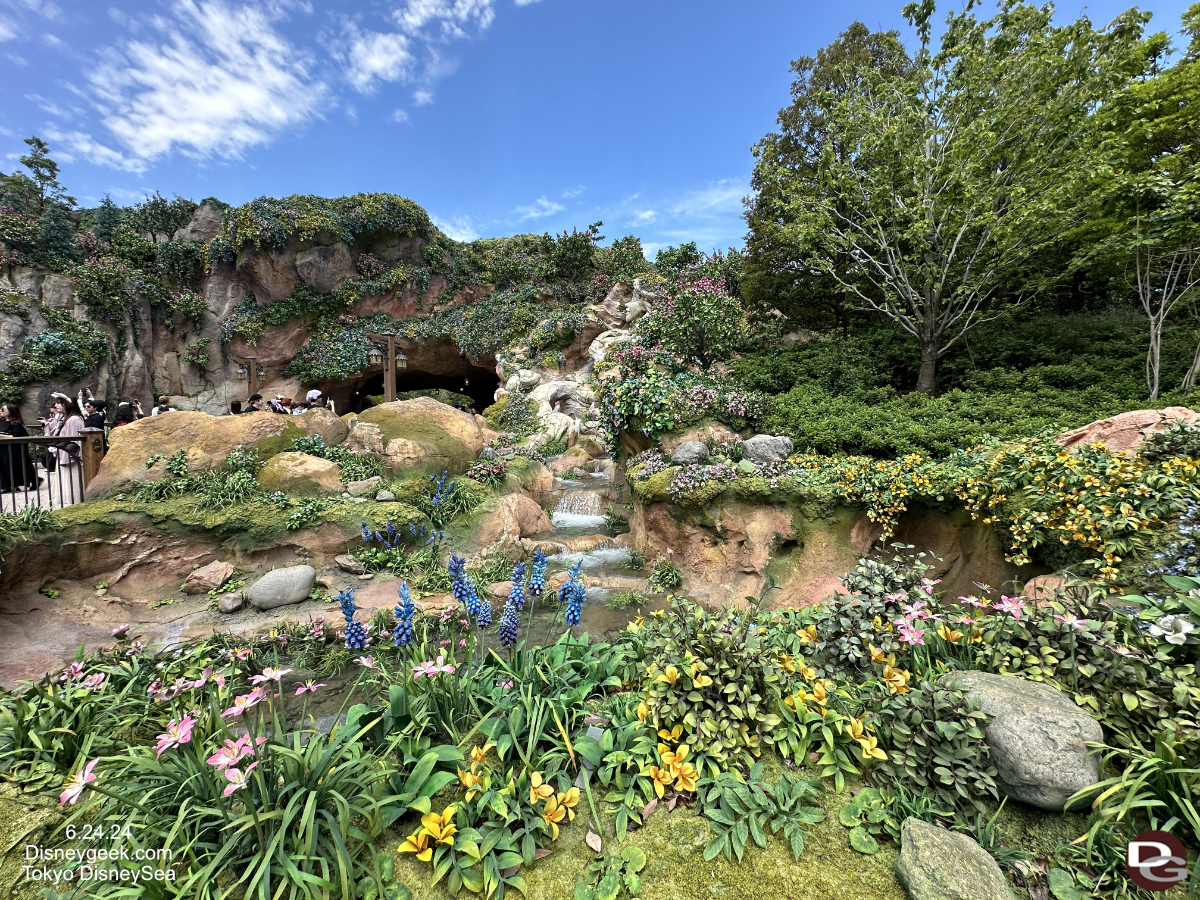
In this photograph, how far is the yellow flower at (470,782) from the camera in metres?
1.97

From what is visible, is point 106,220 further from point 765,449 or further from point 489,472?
point 765,449

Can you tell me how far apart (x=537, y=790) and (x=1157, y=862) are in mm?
2363

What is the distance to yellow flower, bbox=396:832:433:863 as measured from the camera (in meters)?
1.78

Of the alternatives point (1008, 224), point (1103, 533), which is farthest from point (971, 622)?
point (1008, 224)

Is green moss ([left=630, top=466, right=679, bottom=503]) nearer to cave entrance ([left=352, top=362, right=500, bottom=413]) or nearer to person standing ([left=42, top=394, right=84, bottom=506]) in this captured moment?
person standing ([left=42, top=394, right=84, bottom=506])

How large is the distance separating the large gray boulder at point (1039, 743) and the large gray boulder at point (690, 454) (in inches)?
201

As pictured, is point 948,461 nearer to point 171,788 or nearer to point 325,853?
point 325,853

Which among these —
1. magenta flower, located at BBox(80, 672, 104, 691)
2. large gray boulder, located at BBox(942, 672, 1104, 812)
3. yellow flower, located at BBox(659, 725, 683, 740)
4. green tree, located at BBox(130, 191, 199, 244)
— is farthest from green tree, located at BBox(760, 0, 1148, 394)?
green tree, located at BBox(130, 191, 199, 244)

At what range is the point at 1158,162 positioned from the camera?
277 inches

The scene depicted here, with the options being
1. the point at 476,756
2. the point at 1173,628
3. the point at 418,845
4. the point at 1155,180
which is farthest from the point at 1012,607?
the point at 1155,180

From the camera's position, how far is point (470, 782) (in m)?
1.97

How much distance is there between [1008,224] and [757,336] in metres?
5.36

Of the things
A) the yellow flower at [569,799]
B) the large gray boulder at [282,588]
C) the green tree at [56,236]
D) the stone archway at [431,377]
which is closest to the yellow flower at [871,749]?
the yellow flower at [569,799]

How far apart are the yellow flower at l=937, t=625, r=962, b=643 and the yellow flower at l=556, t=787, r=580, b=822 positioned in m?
2.37
